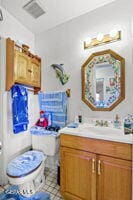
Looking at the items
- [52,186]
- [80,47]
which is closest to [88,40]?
[80,47]

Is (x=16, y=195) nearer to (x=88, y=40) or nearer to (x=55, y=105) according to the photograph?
(x=55, y=105)

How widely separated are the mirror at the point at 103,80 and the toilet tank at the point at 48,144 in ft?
2.45

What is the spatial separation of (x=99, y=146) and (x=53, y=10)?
194 centimetres

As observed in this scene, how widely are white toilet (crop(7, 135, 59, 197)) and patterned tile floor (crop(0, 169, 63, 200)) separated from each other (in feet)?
0.29

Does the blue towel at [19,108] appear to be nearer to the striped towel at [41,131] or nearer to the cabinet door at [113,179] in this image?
the striped towel at [41,131]

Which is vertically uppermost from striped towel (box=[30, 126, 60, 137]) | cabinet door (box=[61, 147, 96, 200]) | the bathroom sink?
the bathroom sink

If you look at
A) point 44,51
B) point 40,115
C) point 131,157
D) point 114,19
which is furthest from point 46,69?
point 131,157

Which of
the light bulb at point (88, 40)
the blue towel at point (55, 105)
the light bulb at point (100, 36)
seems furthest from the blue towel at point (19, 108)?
the light bulb at point (100, 36)

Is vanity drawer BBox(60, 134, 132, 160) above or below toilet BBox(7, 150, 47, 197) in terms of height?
above

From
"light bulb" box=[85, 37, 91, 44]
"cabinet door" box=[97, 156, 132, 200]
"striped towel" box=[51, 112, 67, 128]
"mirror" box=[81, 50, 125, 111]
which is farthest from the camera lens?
"striped towel" box=[51, 112, 67, 128]

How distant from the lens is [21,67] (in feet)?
6.63

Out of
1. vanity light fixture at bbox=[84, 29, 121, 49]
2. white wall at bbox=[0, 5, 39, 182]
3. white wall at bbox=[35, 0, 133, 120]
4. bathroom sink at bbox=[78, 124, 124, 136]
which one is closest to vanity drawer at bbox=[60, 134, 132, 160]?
bathroom sink at bbox=[78, 124, 124, 136]

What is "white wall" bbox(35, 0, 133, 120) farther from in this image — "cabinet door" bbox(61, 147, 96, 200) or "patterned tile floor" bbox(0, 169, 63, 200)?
"patterned tile floor" bbox(0, 169, 63, 200)

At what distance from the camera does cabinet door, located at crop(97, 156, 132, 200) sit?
1280 millimetres
